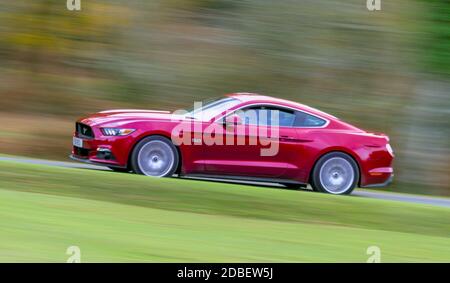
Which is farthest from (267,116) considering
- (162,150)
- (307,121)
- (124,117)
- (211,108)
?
(124,117)

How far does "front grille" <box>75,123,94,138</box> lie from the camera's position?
42.6 ft

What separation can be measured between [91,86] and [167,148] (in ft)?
25.1

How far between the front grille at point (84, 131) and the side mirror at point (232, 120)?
2188 millimetres

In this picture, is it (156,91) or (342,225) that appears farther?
(156,91)

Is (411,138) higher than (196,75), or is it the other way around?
(196,75)

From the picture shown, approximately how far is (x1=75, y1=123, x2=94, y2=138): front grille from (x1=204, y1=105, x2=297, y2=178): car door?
1871 mm

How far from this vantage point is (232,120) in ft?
43.5

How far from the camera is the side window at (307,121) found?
13648 mm

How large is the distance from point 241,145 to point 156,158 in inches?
55.2

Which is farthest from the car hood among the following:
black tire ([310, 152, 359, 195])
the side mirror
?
black tire ([310, 152, 359, 195])
